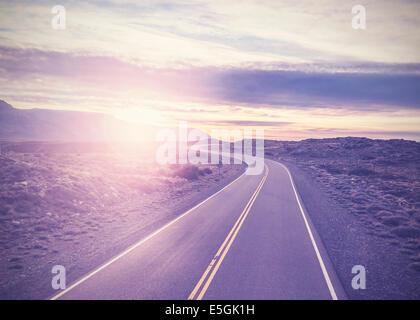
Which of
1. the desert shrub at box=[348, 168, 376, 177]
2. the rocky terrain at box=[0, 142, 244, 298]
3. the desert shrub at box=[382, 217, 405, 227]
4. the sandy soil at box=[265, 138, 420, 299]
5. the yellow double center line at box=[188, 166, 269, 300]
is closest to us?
the yellow double center line at box=[188, 166, 269, 300]

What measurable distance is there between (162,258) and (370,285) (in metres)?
6.78

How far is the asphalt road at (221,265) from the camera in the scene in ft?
22.9

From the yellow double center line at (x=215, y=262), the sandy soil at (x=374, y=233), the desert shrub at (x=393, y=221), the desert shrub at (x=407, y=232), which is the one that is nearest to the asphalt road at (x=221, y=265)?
the yellow double center line at (x=215, y=262)

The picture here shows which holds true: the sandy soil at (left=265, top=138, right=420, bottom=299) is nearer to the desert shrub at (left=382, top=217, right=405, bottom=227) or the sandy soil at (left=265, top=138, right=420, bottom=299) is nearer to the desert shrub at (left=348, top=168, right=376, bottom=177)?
the desert shrub at (left=382, top=217, right=405, bottom=227)

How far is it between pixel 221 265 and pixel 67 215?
35.9 feet

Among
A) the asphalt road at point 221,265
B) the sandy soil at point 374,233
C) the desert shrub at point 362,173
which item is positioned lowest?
the sandy soil at point 374,233

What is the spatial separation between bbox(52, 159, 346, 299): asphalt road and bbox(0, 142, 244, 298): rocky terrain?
118 cm

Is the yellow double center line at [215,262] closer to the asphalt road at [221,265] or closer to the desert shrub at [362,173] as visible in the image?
the asphalt road at [221,265]

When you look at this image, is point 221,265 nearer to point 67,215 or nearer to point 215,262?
point 215,262

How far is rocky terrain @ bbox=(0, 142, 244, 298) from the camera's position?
29.2 feet

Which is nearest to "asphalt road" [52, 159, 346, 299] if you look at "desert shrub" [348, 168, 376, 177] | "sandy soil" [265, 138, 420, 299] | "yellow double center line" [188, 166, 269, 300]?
"yellow double center line" [188, 166, 269, 300]

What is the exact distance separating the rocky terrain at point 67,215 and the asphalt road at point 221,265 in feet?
3.88

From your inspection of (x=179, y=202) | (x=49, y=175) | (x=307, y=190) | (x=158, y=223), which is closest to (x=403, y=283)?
(x=158, y=223)
